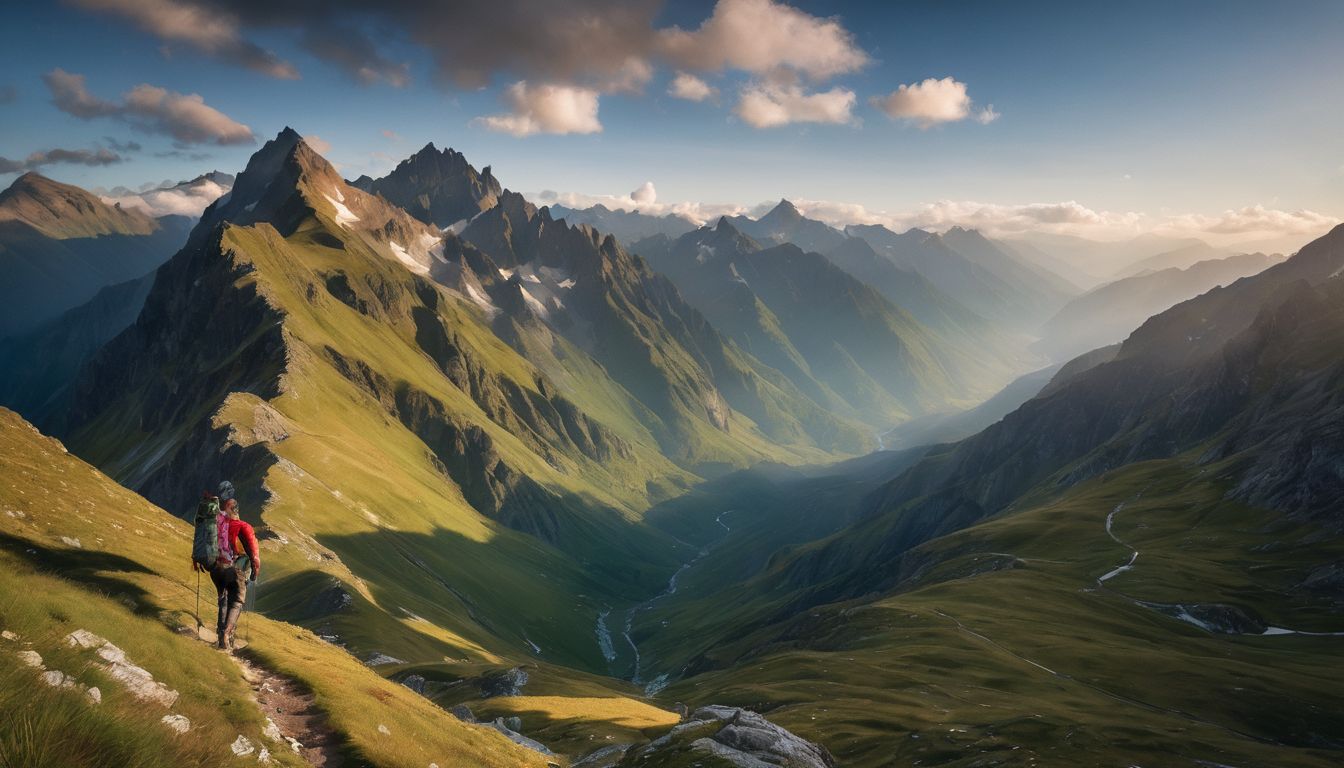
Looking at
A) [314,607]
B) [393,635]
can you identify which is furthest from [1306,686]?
[314,607]

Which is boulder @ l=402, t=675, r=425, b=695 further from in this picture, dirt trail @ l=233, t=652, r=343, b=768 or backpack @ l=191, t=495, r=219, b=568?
backpack @ l=191, t=495, r=219, b=568

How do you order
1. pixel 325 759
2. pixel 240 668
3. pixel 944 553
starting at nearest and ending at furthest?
pixel 325 759 → pixel 240 668 → pixel 944 553

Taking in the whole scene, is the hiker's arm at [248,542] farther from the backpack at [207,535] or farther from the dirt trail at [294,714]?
the dirt trail at [294,714]

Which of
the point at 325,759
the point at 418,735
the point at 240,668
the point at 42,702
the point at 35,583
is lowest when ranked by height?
the point at 418,735

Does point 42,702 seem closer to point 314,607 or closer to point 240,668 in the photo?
point 240,668

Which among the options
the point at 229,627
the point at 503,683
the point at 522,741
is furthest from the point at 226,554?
the point at 503,683

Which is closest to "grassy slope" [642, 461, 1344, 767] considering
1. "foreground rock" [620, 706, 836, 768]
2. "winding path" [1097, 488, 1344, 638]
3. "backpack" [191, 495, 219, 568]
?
"winding path" [1097, 488, 1344, 638]

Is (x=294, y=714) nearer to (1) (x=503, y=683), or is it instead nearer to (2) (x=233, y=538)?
(2) (x=233, y=538)
